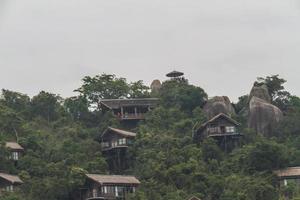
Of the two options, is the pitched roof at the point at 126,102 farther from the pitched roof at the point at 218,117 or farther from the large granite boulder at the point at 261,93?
the pitched roof at the point at 218,117

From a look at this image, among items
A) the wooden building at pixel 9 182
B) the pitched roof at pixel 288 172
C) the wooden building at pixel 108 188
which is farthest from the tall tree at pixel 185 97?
the wooden building at pixel 9 182

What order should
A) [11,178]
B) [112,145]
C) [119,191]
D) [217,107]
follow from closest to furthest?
[11,178], [119,191], [112,145], [217,107]

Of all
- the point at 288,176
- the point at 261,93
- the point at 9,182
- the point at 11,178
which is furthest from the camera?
the point at 261,93

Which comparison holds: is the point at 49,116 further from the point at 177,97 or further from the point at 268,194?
the point at 268,194

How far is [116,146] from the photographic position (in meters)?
67.9

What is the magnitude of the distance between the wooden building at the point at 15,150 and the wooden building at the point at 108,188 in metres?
6.98

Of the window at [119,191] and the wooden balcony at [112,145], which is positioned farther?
the wooden balcony at [112,145]

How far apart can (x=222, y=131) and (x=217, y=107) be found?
15.0 ft

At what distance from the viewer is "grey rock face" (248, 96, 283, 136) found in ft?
230

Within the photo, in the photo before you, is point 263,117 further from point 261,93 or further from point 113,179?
point 113,179

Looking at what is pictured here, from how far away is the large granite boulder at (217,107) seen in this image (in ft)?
236

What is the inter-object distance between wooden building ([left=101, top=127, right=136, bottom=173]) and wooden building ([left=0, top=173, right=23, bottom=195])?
33.5 ft

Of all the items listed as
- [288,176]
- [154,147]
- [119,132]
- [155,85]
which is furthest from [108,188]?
[155,85]

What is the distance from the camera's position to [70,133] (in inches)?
2744
